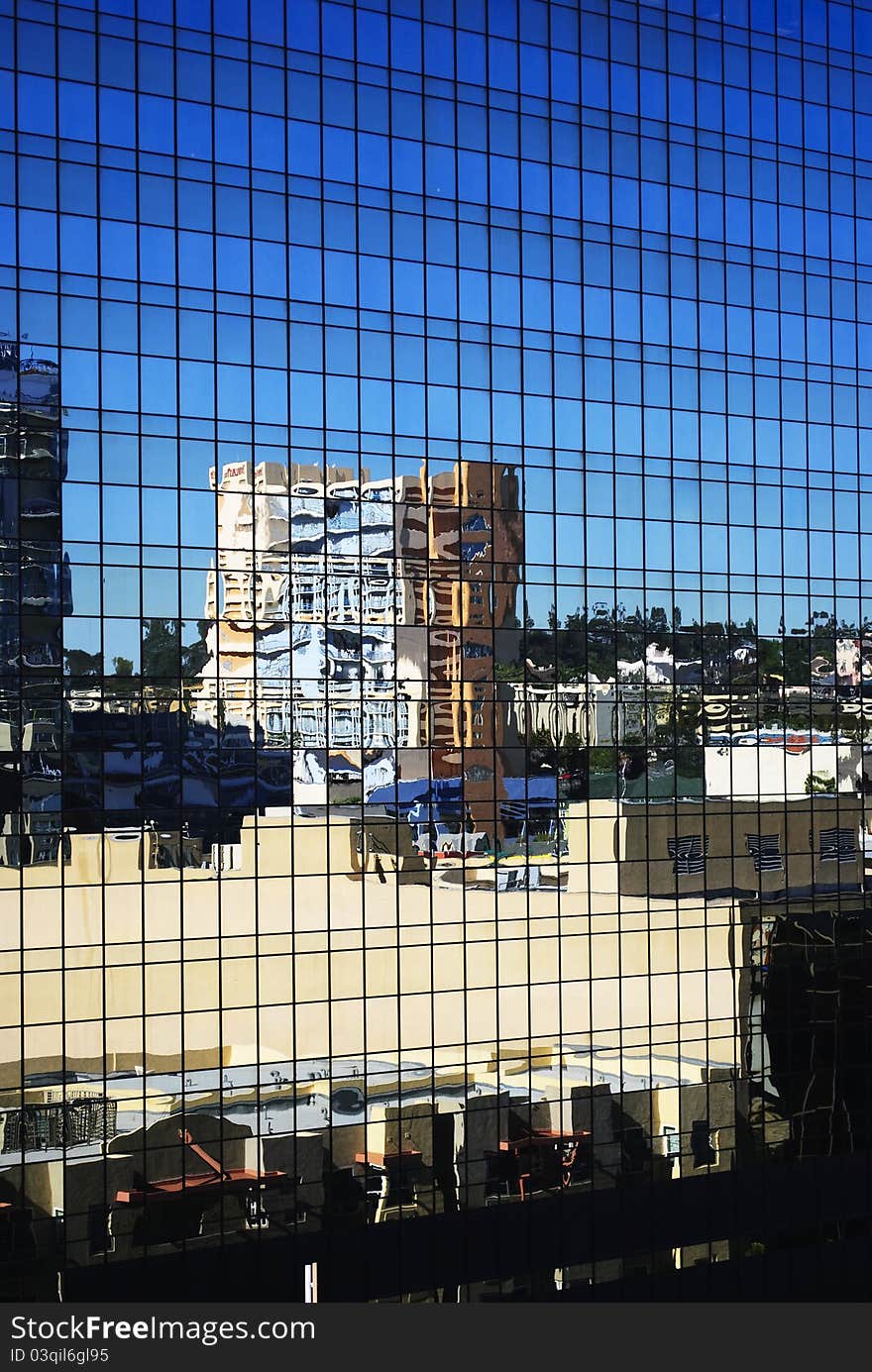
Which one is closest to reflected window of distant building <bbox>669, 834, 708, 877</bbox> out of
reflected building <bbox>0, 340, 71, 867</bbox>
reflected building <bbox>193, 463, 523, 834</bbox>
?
reflected building <bbox>193, 463, 523, 834</bbox>

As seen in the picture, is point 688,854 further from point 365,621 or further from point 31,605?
point 31,605

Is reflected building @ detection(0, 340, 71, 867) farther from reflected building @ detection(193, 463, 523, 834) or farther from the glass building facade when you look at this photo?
reflected building @ detection(193, 463, 523, 834)

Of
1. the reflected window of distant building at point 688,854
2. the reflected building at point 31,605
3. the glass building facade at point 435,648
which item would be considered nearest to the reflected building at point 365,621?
the glass building facade at point 435,648

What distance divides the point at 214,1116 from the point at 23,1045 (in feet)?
11.4

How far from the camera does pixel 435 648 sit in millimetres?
20922

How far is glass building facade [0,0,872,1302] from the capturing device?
18.9 meters

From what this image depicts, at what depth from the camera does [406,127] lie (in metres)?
20.9

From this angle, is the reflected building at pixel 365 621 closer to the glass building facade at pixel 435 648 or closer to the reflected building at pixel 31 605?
the glass building facade at pixel 435 648

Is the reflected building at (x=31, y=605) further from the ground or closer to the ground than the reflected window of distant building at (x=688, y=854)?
further from the ground

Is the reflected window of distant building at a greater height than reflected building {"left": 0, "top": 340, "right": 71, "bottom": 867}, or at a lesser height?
lesser

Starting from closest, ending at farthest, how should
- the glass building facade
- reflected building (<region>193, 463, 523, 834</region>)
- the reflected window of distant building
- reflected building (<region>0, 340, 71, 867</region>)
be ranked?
reflected building (<region>0, 340, 71, 867</region>), the glass building facade, reflected building (<region>193, 463, 523, 834</region>), the reflected window of distant building

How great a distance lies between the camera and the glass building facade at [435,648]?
1889 cm

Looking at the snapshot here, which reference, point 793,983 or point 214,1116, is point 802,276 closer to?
point 793,983

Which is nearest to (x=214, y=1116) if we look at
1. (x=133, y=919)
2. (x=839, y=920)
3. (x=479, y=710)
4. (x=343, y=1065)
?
(x=343, y=1065)
